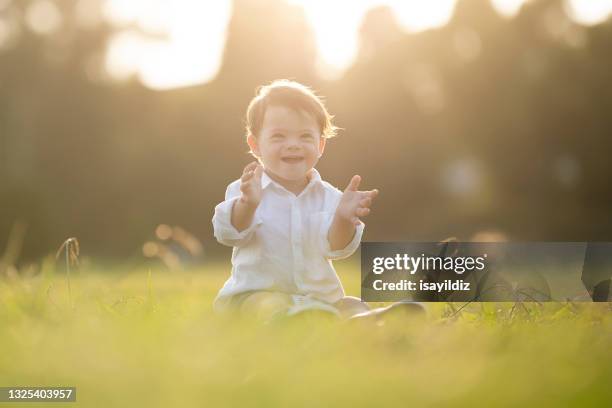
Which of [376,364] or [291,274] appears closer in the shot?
[376,364]

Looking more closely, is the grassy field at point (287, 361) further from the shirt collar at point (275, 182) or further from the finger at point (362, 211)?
the shirt collar at point (275, 182)

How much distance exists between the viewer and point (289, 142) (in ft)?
7.24

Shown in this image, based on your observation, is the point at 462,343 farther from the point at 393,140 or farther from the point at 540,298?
the point at 393,140

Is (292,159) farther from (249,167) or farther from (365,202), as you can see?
(365,202)

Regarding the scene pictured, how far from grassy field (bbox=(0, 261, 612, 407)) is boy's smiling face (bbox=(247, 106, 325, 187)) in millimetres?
703

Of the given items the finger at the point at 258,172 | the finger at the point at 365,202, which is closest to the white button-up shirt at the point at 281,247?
the finger at the point at 258,172

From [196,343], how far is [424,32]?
655 centimetres

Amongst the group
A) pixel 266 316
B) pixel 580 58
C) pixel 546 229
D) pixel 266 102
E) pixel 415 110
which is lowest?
pixel 266 316

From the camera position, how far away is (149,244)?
149cm

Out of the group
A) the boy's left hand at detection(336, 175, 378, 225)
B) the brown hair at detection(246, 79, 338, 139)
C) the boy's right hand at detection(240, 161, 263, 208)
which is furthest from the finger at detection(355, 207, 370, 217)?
the brown hair at detection(246, 79, 338, 139)

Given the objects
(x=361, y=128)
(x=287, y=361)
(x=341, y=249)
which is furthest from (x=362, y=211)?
(x=361, y=128)

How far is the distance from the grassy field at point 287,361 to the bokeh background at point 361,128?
2.45 m

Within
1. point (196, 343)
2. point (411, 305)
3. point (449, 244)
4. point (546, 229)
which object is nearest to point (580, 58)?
point (546, 229)

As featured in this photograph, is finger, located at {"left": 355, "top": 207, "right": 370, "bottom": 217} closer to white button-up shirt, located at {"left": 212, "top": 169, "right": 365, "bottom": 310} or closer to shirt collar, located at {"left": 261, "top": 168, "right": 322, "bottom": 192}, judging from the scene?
white button-up shirt, located at {"left": 212, "top": 169, "right": 365, "bottom": 310}
